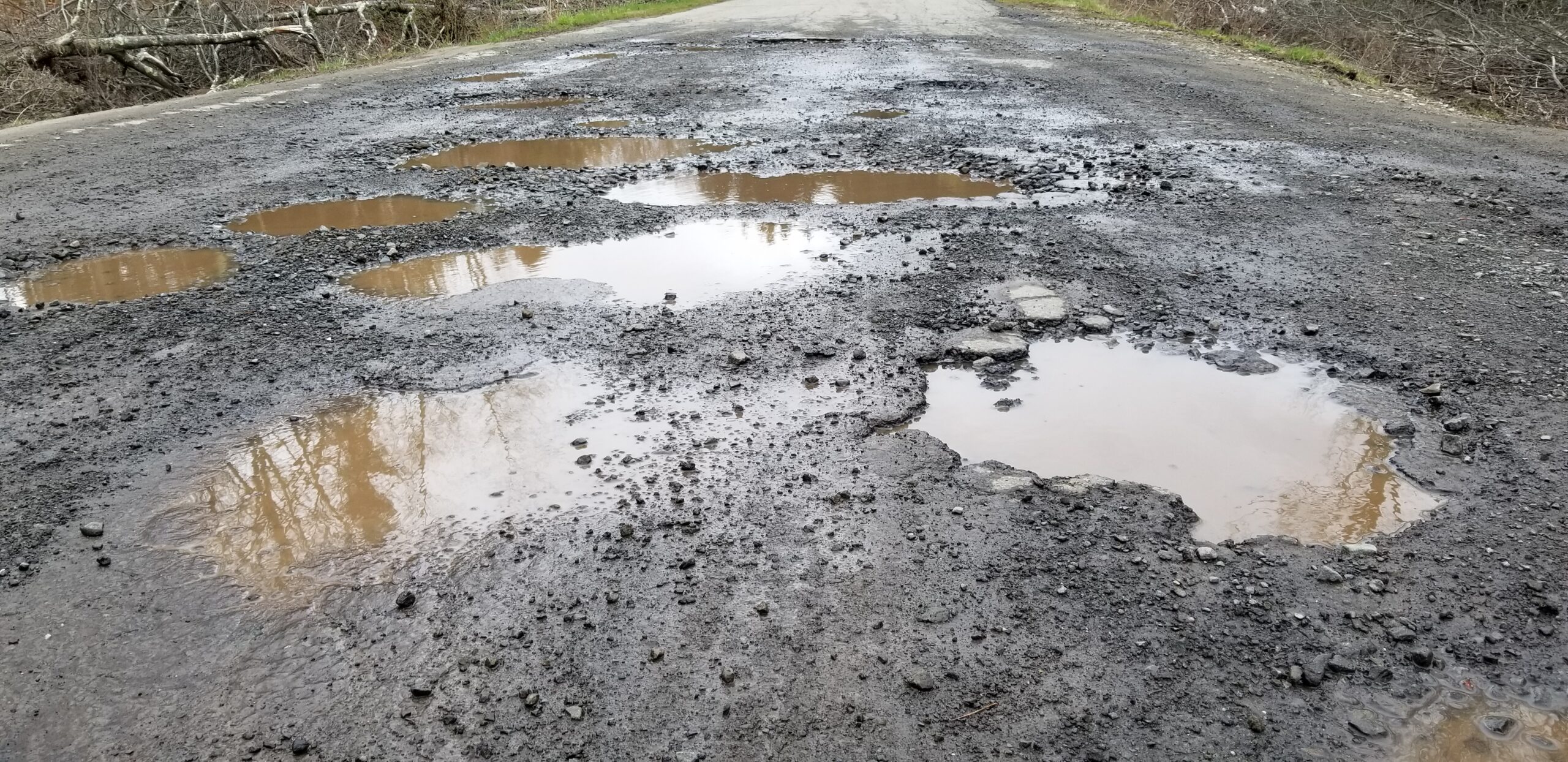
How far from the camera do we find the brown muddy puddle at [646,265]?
4387mm

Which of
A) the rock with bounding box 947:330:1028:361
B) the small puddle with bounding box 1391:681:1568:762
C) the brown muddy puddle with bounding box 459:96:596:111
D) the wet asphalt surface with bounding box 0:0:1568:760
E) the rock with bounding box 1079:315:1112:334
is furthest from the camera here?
the brown muddy puddle with bounding box 459:96:596:111

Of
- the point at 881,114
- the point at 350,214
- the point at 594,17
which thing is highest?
the point at 594,17

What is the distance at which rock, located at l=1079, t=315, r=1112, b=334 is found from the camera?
380 centimetres

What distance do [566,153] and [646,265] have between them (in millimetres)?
2899

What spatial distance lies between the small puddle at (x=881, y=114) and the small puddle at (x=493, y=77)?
4.64 metres

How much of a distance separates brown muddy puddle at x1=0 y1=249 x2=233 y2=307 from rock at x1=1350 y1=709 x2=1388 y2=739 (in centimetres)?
494

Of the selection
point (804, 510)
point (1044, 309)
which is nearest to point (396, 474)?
point (804, 510)

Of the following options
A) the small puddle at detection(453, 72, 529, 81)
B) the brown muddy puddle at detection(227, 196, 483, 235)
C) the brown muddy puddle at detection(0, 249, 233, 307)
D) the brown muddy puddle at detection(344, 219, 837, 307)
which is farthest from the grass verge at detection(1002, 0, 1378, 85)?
the brown muddy puddle at detection(0, 249, 233, 307)

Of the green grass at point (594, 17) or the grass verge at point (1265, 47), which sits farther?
the green grass at point (594, 17)

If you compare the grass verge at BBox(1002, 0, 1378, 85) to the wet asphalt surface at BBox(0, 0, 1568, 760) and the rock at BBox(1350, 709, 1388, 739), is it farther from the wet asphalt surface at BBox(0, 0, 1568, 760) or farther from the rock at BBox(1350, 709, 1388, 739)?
the rock at BBox(1350, 709, 1388, 739)

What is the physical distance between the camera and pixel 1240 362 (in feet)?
11.6

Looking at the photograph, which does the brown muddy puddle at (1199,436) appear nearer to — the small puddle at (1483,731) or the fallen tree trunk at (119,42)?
the small puddle at (1483,731)

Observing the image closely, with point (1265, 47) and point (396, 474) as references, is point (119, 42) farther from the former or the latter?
point (1265, 47)

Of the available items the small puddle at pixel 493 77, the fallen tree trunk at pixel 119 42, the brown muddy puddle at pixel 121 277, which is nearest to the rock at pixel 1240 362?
the brown muddy puddle at pixel 121 277
